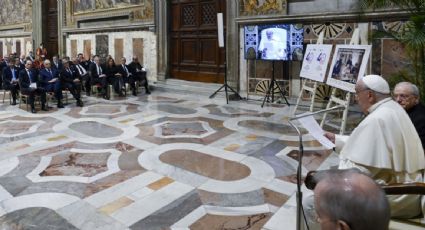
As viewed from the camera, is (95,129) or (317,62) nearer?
(95,129)

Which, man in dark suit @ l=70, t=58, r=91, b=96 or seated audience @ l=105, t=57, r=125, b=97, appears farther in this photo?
seated audience @ l=105, t=57, r=125, b=97

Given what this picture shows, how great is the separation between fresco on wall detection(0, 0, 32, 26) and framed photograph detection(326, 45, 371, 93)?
1714 centimetres

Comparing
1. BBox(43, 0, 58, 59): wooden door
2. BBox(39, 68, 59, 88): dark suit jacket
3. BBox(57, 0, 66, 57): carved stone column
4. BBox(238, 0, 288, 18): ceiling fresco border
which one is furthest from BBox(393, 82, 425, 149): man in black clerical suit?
BBox(43, 0, 58, 59): wooden door

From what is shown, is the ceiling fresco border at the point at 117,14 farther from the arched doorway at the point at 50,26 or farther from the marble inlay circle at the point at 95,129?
the marble inlay circle at the point at 95,129

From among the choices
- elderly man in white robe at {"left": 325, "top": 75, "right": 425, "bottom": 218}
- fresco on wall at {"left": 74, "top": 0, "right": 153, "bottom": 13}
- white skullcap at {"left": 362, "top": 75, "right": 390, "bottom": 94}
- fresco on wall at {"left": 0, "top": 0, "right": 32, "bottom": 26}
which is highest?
fresco on wall at {"left": 0, "top": 0, "right": 32, "bottom": 26}

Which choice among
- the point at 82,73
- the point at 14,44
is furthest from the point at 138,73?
the point at 14,44

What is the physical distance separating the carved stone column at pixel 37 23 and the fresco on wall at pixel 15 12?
24.4 inches

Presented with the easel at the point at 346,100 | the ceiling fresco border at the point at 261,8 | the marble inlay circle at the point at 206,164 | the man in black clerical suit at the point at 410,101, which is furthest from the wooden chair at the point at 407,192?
the ceiling fresco border at the point at 261,8

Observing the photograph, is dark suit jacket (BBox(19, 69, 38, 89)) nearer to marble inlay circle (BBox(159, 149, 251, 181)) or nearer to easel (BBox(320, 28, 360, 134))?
marble inlay circle (BBox(159, 149, 251, 181))

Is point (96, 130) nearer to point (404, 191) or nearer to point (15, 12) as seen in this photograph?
point (404, 191)

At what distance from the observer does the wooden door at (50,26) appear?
17609 mm

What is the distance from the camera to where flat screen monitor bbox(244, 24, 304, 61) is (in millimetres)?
8625

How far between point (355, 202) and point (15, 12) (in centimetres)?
2281

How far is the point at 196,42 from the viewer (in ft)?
37.8
